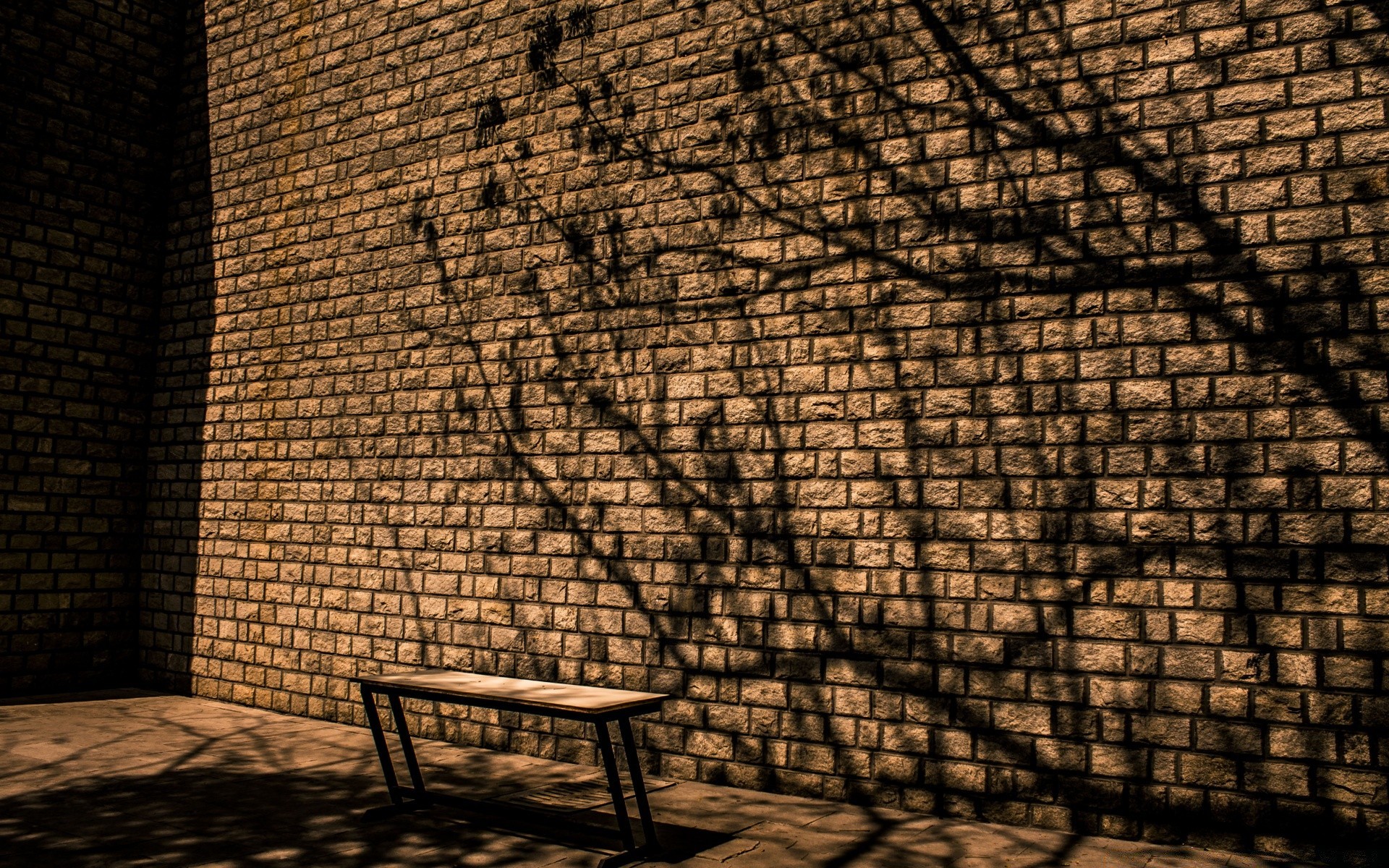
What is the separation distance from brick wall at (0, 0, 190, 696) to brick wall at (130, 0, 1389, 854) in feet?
4.91

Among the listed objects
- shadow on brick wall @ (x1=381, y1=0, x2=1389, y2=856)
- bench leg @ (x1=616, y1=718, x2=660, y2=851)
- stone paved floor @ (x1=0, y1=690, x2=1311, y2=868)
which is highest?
shadow on brick wall @ (x1=381, y1=0, x2=1389, y2=856)

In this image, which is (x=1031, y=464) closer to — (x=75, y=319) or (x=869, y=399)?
(x=869, y=399)

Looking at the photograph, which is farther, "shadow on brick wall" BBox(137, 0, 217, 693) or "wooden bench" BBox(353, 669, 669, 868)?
"shadow on brick wall" BBox(137, 0, 217, 693)

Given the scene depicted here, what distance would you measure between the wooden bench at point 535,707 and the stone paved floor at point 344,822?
161 millimetres

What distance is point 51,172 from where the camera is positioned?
25.4 ft

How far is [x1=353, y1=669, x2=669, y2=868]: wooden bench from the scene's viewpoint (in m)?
3.84

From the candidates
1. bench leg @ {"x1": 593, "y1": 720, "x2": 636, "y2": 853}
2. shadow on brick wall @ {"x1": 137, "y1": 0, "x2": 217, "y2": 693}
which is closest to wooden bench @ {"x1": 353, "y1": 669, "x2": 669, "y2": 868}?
bench leg @ {"x1": 593, "y1": 720, "x2": 636, "y2": 853}

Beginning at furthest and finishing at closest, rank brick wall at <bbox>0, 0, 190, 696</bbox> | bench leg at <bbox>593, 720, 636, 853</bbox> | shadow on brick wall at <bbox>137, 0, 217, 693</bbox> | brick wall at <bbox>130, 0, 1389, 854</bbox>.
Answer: shadow on brick wall at <bbox>137, 0, 217, 693</bbox>
brick wall at <bbox>0, 0, 190, 696</bbox>
brick wall at <bbox>130, 0, 1389, 854</bbox>
bench leg at <bbox>593, 720, 636, 853</bbox>

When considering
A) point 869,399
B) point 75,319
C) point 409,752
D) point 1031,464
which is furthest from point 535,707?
point 75,319

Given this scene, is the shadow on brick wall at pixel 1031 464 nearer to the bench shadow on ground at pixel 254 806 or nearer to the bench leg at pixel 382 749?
the bench shadow on ground at pixel 254 806

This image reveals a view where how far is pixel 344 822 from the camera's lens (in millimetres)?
4453

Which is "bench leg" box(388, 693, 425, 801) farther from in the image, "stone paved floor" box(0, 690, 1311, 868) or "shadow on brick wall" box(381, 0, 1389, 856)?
"shadow on brick wall" box(381, 0, 1389, 856)

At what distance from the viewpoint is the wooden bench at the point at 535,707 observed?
3.84 m

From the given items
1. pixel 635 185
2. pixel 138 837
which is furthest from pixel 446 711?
pixel 635 185
